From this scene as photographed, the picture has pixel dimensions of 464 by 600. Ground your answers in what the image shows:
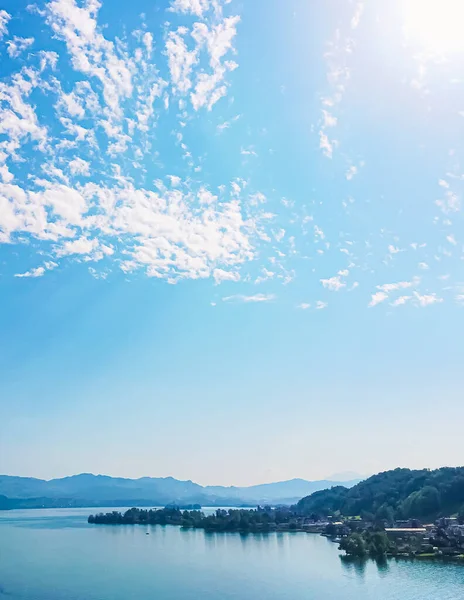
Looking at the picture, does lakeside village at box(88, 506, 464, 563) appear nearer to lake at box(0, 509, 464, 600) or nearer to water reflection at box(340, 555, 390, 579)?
water reflection at box(340, 555, 390, 579)

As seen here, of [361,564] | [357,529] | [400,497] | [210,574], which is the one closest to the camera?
[210,574]

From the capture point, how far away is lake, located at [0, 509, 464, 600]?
2597cm

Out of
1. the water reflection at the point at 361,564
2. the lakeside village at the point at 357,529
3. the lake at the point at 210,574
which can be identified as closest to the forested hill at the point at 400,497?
the lakeside village at the point at 357,529

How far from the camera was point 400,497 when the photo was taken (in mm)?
67125

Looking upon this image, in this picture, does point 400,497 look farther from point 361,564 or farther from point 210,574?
point 210,574

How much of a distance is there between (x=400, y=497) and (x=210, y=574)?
42.7m

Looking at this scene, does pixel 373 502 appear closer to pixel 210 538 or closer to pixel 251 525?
pixel 251 525

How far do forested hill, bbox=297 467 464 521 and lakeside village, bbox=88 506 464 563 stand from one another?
3941mm

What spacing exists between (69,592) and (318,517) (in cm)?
5481

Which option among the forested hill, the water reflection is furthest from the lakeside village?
the forested hill

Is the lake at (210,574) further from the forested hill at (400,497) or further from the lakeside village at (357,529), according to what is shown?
the forested hill at (400,497)

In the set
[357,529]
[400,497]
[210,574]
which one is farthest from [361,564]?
[400,497]

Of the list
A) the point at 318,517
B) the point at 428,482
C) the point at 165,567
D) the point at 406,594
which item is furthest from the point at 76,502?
the point at 406,594

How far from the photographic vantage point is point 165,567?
35906 millimetres
